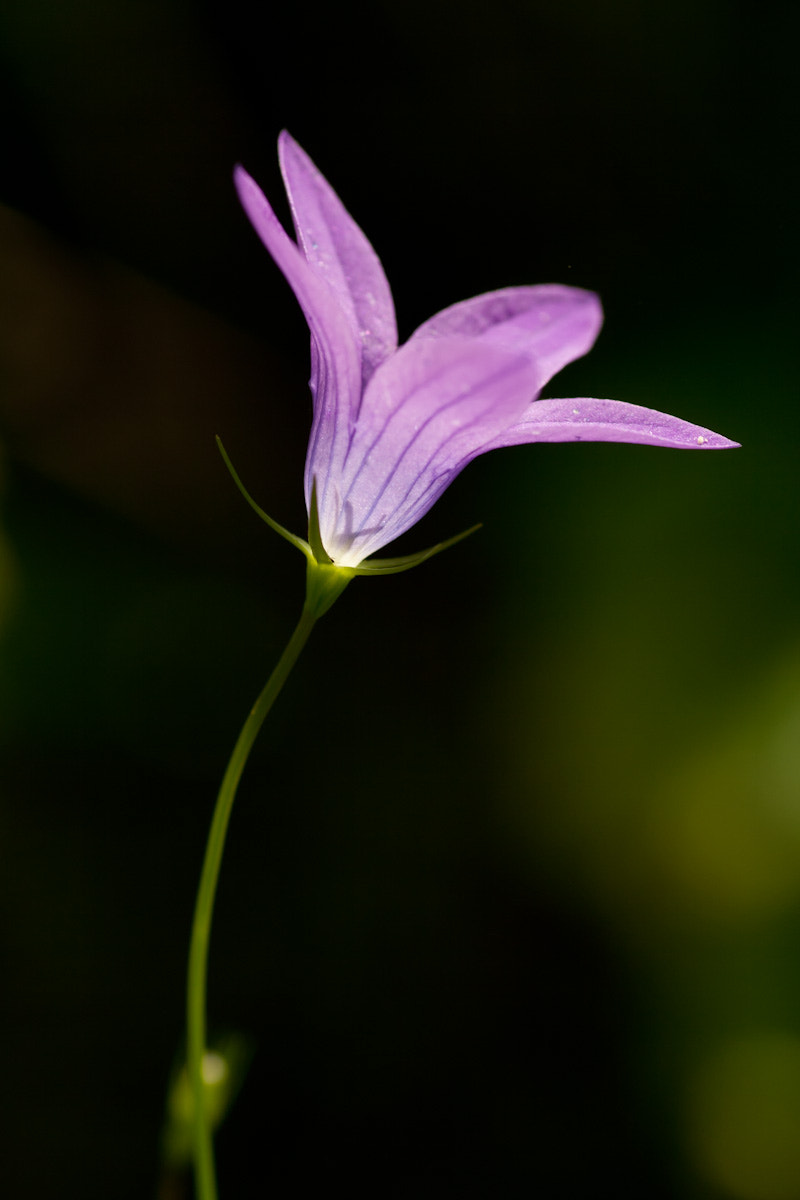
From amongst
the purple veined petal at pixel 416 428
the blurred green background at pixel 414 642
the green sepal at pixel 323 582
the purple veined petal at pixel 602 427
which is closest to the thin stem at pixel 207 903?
the green sepal at pixel 323 582

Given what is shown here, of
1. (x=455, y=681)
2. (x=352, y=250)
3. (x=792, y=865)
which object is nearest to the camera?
(x=352, y=250)

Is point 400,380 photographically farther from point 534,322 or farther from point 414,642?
point 414,642

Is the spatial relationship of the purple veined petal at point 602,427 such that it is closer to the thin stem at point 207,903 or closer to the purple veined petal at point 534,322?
the purple veined petal at point 534,322

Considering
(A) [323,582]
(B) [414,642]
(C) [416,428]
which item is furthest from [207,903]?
(B) [414,642]

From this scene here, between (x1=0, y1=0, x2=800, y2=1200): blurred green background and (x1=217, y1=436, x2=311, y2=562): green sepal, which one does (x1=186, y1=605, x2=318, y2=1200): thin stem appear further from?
(x1=0, y1=0, x2=800, y2=1200): blurred green background

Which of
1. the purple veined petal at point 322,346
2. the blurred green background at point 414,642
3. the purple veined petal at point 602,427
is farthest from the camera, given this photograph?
the blurred green background at point 414,642

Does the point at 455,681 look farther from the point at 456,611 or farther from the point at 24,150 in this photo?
the point at 24,150

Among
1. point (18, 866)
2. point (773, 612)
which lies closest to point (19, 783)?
point (18, 866)

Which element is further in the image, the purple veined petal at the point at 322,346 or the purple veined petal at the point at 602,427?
the purple veined petal at the point at 602,427

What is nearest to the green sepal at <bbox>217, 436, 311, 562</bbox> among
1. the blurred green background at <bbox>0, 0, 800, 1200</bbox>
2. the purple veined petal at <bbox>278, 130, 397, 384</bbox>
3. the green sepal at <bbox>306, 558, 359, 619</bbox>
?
the green sepal at <bbox>306, 558, 359, 619</bbox>
